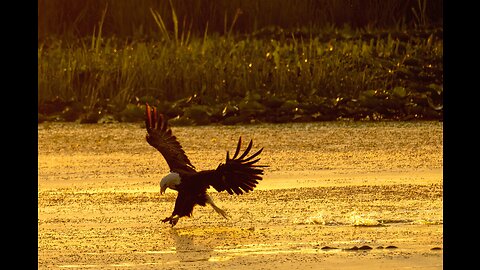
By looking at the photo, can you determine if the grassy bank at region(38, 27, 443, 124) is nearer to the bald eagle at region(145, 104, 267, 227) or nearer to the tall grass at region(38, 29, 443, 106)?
the tall grass at region(38, 29, 443, 106)

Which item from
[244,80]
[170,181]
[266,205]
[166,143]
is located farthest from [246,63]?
[170,181]

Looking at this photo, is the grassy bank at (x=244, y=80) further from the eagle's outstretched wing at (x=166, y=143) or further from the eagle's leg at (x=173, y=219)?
the eagle's leg at (x=173, y=219)

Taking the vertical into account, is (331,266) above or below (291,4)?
above

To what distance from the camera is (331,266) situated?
675 centimetres

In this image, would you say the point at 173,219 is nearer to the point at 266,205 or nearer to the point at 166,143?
the point at 166,143

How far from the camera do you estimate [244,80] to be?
16.1 metres

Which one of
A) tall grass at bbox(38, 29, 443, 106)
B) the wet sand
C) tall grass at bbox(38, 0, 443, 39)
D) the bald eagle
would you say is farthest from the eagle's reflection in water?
tall grass at bbox(38, 0, 443, 39)

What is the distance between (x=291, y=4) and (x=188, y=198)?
12.3m

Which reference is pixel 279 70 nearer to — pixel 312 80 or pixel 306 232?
pixel 312 80

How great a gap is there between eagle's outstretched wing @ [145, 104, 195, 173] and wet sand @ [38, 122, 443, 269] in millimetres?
336

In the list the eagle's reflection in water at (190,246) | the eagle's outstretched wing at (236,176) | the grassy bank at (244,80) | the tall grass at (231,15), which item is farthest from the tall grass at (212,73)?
the eagle's reflection in water at (190,246)
